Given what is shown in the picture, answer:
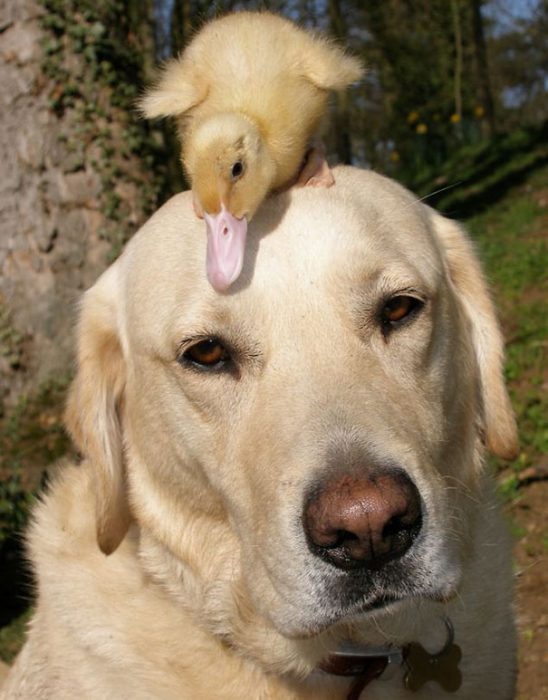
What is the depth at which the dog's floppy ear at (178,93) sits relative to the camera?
260 centimetres

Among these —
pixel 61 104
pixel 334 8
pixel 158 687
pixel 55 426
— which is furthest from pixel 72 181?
pixel 334 8

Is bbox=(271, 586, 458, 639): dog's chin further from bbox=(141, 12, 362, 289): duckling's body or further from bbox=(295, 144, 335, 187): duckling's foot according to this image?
bbox=(295, 144, 335, 187): duckling's foot

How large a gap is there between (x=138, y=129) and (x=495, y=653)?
164 inches

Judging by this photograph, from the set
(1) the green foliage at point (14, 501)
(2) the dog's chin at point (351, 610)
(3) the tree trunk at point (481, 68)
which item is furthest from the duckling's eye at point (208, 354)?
(3) the tree trunk at point (481, 68)

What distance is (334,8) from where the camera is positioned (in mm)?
16984

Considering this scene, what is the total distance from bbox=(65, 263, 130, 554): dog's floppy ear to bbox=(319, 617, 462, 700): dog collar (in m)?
0.84

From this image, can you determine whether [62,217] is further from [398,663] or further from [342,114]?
[342,114]

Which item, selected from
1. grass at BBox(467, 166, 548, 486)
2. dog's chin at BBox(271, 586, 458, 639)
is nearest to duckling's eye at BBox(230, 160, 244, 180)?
dog's chin at BBox(271, 586, 458, 639)

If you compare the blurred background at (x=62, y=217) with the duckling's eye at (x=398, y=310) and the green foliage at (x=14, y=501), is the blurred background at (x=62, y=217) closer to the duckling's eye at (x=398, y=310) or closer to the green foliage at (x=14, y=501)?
the green foliage at (x=14, y=501)

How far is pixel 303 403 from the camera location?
2.50 meters

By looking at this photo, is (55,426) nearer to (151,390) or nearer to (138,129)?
(138,129)

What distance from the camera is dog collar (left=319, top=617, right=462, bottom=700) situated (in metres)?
2.90

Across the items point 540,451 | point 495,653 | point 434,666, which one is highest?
point 434,666

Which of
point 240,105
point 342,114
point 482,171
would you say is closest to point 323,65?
point 240,105
